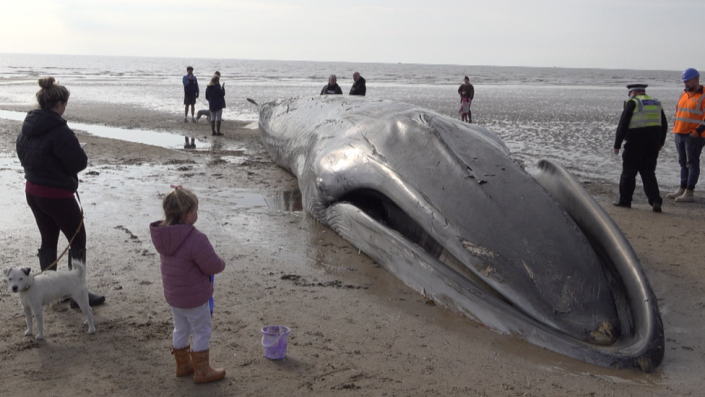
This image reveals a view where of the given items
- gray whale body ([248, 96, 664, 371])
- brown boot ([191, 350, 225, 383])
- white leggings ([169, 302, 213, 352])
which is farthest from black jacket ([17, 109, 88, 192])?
gray whale body ([248, 96, 664, 371])

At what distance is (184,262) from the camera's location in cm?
384

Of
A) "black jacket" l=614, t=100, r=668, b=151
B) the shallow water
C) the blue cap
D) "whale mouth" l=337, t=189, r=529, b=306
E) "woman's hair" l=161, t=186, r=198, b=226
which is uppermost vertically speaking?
the blue cap

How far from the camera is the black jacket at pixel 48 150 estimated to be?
482 centimetres

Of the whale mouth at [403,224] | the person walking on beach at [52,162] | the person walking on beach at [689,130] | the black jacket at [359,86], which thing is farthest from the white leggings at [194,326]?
the black jacket at [359,86]

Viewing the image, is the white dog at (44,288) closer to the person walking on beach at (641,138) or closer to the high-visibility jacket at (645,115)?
the person walking on beach at (641,138)

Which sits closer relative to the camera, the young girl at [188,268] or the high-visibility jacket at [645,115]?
the young girl at [188,268]

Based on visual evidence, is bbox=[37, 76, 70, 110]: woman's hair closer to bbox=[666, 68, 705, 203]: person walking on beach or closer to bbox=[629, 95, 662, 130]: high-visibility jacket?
bbox=[629, 95, 662, 130]: high-visibility jacket

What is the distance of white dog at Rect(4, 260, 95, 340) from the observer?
14.2ft

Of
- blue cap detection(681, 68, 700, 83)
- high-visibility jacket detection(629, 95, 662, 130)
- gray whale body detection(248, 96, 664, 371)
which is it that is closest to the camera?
gray whale body detection(248, 96, 664, 371)

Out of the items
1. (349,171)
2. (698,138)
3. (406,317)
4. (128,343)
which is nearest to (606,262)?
(406,317)

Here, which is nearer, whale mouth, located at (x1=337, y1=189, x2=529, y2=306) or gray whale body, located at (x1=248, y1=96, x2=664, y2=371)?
gray whale body, located at (x1=248, y1=96, x2=664, y2=371)

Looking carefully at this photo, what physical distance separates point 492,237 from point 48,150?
3425 mm

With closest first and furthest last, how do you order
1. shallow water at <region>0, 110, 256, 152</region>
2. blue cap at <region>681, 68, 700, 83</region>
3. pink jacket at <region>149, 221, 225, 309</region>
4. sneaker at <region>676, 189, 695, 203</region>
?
pink jacket at <region>149, 221, 225, 309</region>, blue cap at <region>681, 68, 700, 83</region>, sneaker at <region>676, 189, 695, 203</region>, shallow water at <region>0, 110, 256, 152</region>

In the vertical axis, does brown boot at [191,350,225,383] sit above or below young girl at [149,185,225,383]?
below
